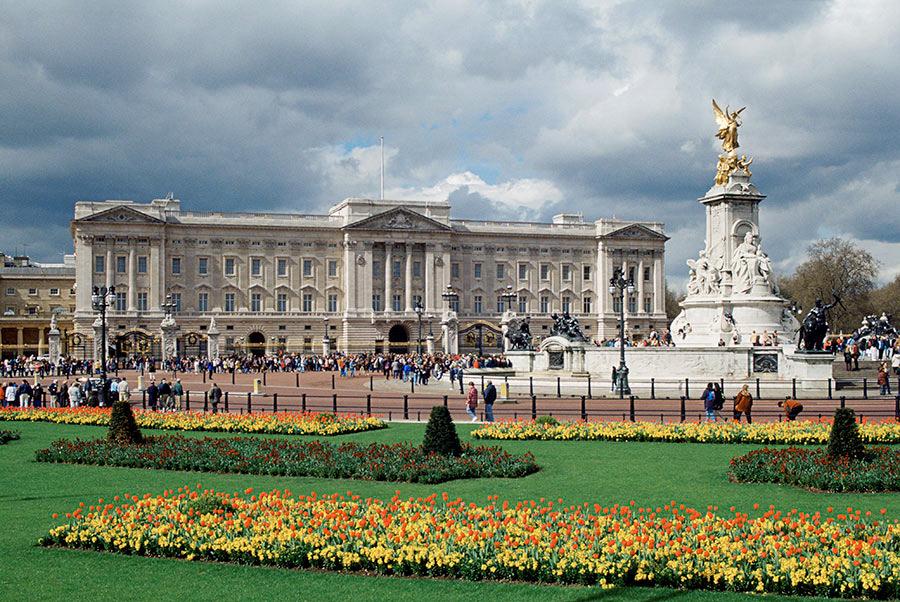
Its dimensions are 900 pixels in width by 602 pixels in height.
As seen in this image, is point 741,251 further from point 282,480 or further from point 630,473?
point 282,480

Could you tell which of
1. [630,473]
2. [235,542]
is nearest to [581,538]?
[235,542]

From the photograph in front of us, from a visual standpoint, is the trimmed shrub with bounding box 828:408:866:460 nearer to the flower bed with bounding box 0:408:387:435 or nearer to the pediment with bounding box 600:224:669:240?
the flower bed with bounding box 0:408:387:435

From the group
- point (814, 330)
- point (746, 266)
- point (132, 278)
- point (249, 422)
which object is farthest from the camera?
point (132, 278)

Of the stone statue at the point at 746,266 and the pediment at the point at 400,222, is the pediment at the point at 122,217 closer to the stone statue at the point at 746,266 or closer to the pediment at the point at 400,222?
the pediment at the point at 400,222

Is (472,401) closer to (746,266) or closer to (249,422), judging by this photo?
(249,422)

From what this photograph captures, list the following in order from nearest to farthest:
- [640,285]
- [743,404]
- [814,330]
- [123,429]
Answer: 1. [123,429]
2. [743,404]
3. [814,330]
4. [640,285]

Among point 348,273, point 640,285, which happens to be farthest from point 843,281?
point 348,273

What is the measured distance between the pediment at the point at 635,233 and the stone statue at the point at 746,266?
68067mm

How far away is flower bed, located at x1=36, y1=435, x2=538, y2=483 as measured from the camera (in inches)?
691

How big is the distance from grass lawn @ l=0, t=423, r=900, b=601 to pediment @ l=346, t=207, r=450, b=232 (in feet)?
258

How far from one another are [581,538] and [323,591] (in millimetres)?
2914

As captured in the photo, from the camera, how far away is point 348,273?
104438 mm

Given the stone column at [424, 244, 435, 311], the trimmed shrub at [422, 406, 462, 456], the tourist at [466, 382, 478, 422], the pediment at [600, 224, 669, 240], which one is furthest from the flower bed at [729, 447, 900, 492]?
the pediment at [600, 224, 669, 240]

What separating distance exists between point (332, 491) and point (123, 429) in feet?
22.5
